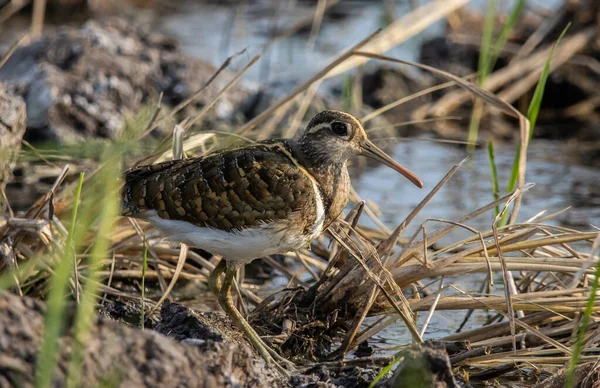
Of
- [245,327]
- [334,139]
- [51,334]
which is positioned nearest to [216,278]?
[245,327]

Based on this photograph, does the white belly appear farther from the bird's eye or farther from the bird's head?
the bird's eye

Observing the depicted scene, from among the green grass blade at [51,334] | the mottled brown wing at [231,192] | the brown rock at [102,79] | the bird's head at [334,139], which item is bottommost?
the brown rock at [102,79]

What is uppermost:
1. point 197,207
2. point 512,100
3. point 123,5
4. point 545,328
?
point 197,207

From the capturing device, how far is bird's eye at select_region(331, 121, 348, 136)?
14.8ft

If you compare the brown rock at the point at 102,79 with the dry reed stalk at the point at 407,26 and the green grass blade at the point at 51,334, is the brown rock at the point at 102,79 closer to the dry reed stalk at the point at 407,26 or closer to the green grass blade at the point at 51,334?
the dry reed stalk at the point at 407,26

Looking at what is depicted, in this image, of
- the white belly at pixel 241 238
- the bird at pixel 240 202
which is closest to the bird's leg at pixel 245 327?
the bird at pixel 240 202

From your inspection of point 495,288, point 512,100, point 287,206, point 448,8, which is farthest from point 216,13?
point 287,206

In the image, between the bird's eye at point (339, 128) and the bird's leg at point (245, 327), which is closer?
the bird's leg at point (245, 327)

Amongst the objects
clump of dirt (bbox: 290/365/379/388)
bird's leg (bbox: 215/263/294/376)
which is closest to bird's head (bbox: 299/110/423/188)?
bird's leg (bbox: 215/263/294/376)

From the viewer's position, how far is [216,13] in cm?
1254

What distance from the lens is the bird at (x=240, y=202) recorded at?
13.7 ft

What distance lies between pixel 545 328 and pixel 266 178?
1453mm

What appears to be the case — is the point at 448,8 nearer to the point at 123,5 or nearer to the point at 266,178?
the point at 266,178

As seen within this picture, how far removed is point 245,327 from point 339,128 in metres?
1.03
